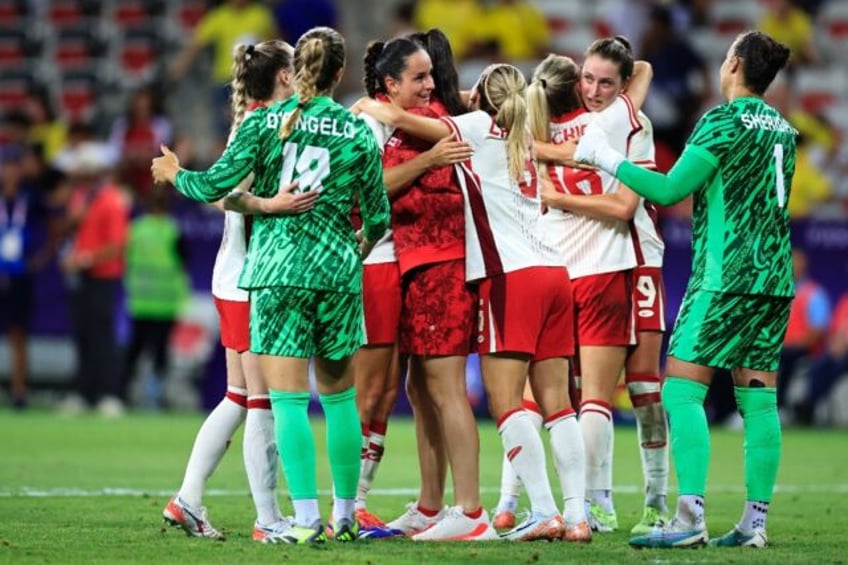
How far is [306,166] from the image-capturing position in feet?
25.5

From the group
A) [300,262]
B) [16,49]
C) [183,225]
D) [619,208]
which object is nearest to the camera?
[300,262]

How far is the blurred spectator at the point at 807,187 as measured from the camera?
18.8 m

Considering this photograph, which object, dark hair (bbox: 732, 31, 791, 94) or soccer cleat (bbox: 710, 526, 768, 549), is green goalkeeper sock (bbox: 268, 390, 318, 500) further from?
dark hair (bbox: 732, 31, 791, 94)

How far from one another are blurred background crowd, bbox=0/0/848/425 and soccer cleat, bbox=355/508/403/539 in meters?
8.77

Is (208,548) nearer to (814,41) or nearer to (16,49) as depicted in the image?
(814,41)

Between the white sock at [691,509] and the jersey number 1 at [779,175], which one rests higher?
the jersey number 1 at [779,175]

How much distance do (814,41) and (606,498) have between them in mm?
13934

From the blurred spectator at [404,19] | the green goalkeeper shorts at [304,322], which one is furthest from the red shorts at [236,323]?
the blurred spectator at [404,19]

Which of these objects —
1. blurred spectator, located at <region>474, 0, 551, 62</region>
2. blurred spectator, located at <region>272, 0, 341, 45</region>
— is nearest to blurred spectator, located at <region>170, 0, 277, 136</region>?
blurred spectator, located at <region>272, 0, 341, 45</region>

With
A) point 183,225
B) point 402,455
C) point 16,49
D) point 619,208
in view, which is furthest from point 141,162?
point 619,208

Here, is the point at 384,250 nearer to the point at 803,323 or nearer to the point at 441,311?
the point at 441,311

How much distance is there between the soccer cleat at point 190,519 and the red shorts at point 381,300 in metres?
1.20

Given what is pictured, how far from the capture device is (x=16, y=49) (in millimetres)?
23672

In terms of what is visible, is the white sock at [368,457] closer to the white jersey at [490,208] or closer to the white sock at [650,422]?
the white jersey at [490,208]
